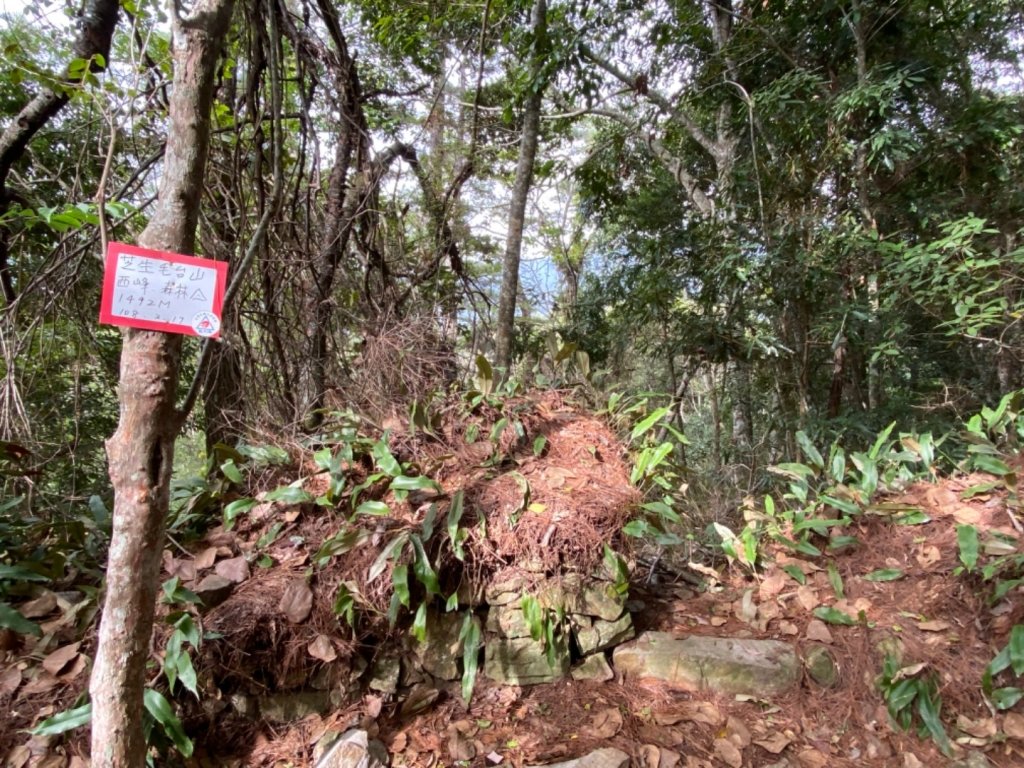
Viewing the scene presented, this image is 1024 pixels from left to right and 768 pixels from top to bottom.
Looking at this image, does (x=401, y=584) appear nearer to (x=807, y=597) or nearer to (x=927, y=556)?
(x=807, y=597)

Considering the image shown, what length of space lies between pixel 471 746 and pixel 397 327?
2.26 m

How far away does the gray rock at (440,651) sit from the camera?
7.09 feet

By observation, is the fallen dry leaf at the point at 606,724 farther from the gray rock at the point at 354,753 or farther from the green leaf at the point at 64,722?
the green leaf at the point at 64,722

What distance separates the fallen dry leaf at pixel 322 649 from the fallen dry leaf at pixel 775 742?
1.65 m

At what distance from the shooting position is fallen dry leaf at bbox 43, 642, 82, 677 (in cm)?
178

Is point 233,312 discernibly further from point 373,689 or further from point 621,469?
point 621,469

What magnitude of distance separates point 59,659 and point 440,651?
4.42 feet

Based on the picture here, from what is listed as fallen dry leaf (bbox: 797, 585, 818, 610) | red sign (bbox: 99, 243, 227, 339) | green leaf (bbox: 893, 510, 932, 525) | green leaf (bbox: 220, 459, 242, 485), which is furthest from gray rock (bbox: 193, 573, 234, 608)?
green leaf (bbox: 893, 510, 932, 525)

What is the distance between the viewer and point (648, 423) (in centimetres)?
264

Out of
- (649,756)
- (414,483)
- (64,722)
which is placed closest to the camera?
(64,722)

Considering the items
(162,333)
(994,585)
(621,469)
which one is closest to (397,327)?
(621,469)

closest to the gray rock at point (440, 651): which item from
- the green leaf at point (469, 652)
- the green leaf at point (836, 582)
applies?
the green leaf at point (469, 652)

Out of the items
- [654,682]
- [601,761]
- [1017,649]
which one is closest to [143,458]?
[601,761]

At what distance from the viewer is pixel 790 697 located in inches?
83.0
